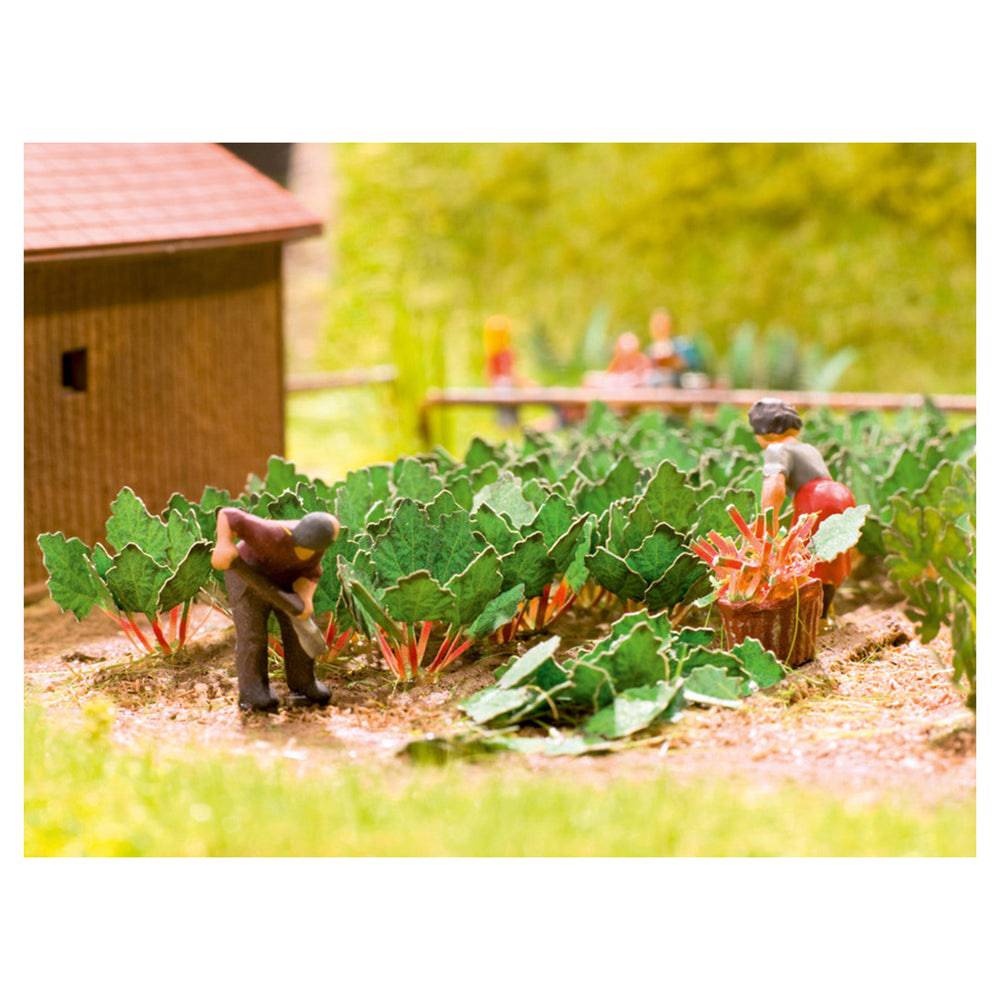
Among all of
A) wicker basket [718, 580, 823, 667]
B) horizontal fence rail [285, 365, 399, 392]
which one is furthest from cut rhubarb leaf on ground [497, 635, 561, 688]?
horizontal fence rail [285, 365, 399, 392]

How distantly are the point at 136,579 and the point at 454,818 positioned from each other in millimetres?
1722

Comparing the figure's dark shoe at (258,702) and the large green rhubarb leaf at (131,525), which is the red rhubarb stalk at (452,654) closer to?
the figure's dark shoe at (258,702)

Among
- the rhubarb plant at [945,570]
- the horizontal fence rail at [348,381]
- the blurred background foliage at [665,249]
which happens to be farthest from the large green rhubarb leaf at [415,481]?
the blurred background foliage at [665,249]

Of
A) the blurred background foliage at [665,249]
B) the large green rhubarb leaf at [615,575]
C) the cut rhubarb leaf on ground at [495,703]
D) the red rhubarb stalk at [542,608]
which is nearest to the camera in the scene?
the cut rhubarb leaf on ground at [495,703]

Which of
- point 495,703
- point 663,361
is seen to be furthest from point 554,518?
point 663,361

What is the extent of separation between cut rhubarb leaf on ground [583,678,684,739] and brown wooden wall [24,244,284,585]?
2732 mm

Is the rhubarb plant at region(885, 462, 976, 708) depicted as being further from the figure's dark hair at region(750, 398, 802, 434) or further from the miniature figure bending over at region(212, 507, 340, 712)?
the miniature figure bending over at region(212, 507, 340, 712)

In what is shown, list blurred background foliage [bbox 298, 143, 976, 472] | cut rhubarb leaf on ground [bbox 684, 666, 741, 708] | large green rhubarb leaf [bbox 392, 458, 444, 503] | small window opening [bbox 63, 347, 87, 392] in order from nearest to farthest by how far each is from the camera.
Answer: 1. cut rhubarb leaf on ground [bbox 684, 666, 741, 708]
2. large green rhubarb leaf [bbox 392, 458, 444, 503]
3. small window opening [bbox 63, 347, 87, 392]
4. blurred background foliage [bbox 298, 143, 976, 472]

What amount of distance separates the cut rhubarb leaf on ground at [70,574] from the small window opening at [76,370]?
1.37m

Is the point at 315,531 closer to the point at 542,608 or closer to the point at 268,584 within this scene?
the point at 268,584

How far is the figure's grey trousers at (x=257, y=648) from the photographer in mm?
4320

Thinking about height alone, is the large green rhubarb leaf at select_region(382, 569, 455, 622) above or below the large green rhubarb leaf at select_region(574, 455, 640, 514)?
below

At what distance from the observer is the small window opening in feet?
19.8
